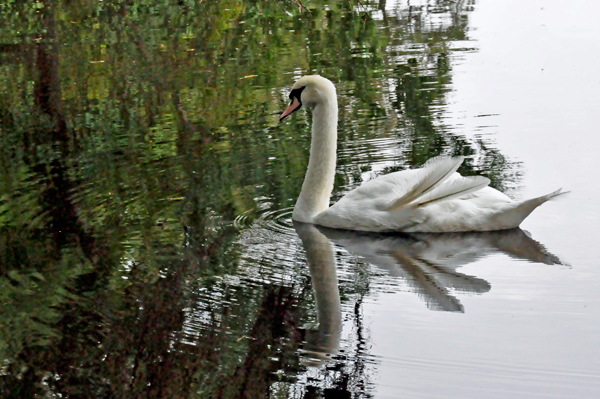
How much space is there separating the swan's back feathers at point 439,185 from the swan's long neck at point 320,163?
70cm

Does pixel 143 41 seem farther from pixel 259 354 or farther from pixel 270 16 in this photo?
pixel 259 354

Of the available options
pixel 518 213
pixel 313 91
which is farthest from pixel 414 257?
pixel 313 91

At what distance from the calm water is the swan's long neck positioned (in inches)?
8.8

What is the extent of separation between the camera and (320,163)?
272 inches

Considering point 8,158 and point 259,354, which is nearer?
point 259,354

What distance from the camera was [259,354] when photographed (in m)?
4.66

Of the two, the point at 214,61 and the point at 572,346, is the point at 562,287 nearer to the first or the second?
the point at 572,346

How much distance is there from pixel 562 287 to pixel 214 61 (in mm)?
9311

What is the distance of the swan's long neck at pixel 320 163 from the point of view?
686 cm

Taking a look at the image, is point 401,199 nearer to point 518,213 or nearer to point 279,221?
point 518,213

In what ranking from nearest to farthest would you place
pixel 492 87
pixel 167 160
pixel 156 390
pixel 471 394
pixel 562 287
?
pixel 471 394 → pixel 156 390 → pixel 562 287 → pixel 167 160 → pixel 492 87

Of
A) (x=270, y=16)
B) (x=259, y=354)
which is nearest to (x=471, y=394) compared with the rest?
(x=259, y=354)

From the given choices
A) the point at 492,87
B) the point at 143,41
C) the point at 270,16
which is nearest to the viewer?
the point at 492,87

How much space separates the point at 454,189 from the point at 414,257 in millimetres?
574
